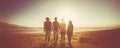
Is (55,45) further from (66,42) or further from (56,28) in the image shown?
(56,28)

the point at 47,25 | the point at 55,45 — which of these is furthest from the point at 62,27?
the point at 55,45

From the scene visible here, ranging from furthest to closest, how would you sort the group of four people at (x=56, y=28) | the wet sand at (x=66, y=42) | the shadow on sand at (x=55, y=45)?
1. the wet sand at (x=66, y=42)
2. the shadow on sand at (x=55, y=45)
3. the group of four people at (x=56, y=28)

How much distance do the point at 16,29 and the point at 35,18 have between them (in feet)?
2.78

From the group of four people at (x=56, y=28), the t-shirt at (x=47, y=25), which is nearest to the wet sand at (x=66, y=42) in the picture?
the group of four people at (x=56, y=28)

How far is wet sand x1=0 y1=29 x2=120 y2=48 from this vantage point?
9680mm

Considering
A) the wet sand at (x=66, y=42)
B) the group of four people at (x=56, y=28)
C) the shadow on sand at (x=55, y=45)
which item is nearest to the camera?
the group of four people at (x=56, y=28)

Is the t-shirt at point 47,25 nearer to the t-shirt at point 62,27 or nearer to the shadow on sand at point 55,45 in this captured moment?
the t-shirt at point 62,27

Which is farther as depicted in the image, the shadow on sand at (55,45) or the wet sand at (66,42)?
the wet sand at (66,42)

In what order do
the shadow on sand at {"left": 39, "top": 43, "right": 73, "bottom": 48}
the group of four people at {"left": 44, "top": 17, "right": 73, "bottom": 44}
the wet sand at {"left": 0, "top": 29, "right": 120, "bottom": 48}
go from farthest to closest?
1. the wet sand at {"left": 0, "top": 29, "right": 120, "bottom": 48}
2. the shadow on sand at {"left": 39, "top": 43, "right": 73, "bottom": 48}
3. the group of four people at {"left": 44, "top": 17, "right": 73, "bottom": 44}

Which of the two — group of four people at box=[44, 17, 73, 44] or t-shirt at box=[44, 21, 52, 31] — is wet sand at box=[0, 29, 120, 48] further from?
t-shirt at box=[44, 21, 52, 31]

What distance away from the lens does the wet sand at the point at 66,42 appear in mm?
9680

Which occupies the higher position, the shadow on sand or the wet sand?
the wet sand

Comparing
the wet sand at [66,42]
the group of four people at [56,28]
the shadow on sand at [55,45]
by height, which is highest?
the group of four people at [56,28]

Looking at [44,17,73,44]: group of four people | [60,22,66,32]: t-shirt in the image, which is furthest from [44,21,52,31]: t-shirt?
[60,22,66,32]: t-shirt
